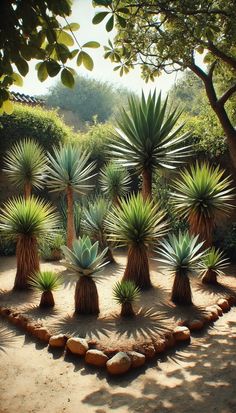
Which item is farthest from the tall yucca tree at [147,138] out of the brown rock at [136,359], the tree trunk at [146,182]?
the brown rock at [136,359]

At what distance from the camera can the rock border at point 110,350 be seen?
411 centimetres

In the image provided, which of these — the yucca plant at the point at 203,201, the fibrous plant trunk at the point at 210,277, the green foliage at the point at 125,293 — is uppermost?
the yucca plant at the point at 203,201

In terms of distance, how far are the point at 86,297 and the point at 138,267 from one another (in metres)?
1.27

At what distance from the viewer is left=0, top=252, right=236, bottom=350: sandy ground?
15.4 ft

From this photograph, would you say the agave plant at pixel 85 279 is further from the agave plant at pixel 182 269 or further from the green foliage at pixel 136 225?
the agave plant at pixel 182 269

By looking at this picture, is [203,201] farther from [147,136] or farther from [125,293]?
[125,293]

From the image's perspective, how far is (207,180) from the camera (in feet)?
23.7

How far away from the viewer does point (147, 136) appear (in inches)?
280

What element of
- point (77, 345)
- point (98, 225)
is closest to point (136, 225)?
point (77, 345)

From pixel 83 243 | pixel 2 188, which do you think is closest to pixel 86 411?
pixel 83 243

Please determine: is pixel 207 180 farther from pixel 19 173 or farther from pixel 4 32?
pixel 4 32

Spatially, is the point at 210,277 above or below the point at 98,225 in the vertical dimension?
below

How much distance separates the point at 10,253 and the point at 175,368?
Answer: 662 centimetres

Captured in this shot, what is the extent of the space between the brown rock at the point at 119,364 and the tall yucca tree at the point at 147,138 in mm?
3540
